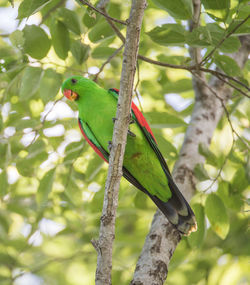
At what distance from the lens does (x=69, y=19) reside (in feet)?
9.09

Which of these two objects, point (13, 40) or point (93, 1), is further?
point (13, 40)

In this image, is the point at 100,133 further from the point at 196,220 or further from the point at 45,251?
the point at 45,251

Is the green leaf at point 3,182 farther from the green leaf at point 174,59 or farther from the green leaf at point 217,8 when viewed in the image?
the green leaf at point 217,8

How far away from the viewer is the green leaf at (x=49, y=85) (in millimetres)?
2955

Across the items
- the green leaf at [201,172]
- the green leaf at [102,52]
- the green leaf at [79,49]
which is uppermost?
the green leaf at [102,52]

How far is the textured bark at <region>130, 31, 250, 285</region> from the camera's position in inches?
90.6

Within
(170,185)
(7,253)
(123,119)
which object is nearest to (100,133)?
(170,185)

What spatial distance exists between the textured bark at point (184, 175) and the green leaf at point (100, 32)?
2.75 ft

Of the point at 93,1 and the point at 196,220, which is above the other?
the point at 93,1

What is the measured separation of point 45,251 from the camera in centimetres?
371

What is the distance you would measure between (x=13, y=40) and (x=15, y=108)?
1206 millimetres

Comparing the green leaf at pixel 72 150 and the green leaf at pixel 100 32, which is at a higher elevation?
the green leaf at pixel 100 32

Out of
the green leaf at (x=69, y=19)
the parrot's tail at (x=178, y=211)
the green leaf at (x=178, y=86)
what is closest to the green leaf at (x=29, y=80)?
the green leaf at (x=69, y=19)

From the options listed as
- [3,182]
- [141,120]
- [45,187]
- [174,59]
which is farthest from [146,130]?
[3,182]
